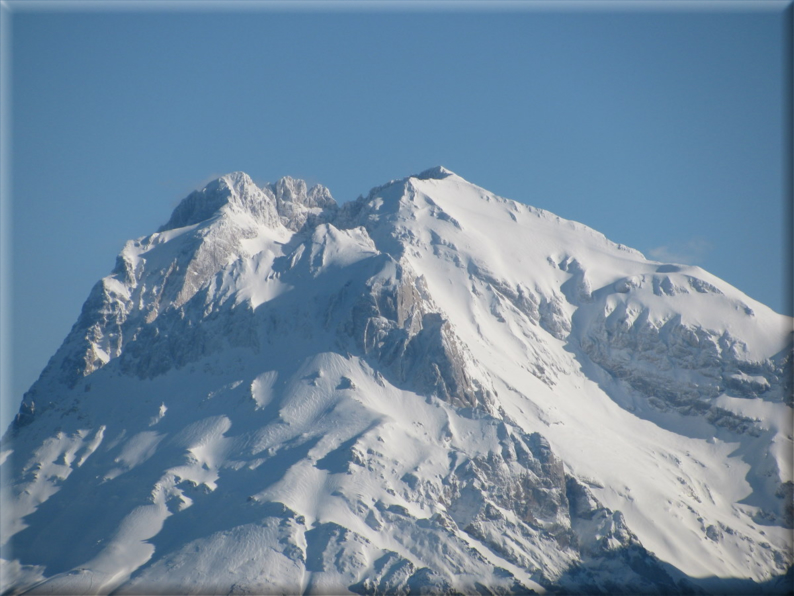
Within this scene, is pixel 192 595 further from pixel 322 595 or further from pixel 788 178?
pixel 788 178

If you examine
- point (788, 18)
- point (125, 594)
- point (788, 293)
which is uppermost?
point (788, 18)

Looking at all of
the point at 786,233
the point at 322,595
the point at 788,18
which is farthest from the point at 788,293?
the point at 322,595

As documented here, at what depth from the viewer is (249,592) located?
200m

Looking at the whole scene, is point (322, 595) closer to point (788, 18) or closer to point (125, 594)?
point (125, 594)

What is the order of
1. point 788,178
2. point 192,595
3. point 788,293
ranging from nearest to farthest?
point 788,178 < point 788,293 < point 192,595

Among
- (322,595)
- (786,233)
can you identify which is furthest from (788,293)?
(322,595)

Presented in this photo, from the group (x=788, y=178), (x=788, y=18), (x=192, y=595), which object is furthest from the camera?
(x=192, y=595)

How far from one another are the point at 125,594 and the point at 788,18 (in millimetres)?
145571

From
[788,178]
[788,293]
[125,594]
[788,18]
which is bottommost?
[125,594]

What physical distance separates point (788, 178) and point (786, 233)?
8.10m

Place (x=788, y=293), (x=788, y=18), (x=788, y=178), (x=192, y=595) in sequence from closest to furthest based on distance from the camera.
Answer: (x=788, y=18) → (x=788, y=178) → (x=788, y=293) → (x=192, y=595)

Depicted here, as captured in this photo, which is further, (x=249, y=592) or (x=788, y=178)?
(x=249, y=592)

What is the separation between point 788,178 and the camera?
127 m

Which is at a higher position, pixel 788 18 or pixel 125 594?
pixel 788 18
